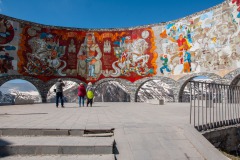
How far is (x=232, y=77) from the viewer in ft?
57.4

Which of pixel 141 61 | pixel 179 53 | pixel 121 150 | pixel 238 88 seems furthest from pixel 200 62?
pixel 121 150

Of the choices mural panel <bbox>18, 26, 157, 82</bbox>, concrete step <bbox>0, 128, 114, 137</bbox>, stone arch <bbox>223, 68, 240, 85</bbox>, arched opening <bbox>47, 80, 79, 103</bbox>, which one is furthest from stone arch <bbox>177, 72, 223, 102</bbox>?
arched opening <bbox>47, 80, 79, 103</bbox>

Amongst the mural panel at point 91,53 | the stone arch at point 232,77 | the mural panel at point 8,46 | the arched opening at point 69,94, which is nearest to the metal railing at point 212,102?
the stone arch at point 232,77

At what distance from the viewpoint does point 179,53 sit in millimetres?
21781

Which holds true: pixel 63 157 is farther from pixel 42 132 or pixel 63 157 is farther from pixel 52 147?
pixel 42 132

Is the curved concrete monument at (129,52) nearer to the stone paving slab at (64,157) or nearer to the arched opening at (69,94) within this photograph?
the arched opening at (69,94)

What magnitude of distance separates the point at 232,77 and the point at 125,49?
1180 centimetres

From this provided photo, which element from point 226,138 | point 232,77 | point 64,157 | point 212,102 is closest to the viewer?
point 64,157

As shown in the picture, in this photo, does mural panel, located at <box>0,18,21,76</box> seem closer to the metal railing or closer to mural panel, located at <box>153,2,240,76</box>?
mural panel, located at <box>153,2,240,76</box>

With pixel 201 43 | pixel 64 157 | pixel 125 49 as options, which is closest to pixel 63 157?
pixel 64 157

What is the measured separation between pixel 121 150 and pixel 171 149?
93 cm

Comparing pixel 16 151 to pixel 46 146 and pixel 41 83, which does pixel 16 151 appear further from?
pixel 41 83

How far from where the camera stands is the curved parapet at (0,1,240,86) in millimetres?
18894

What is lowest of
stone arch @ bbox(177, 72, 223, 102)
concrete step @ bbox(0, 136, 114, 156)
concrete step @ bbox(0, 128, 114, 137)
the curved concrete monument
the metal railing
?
concrete step @ bbox(0, 136, 114, 156)
